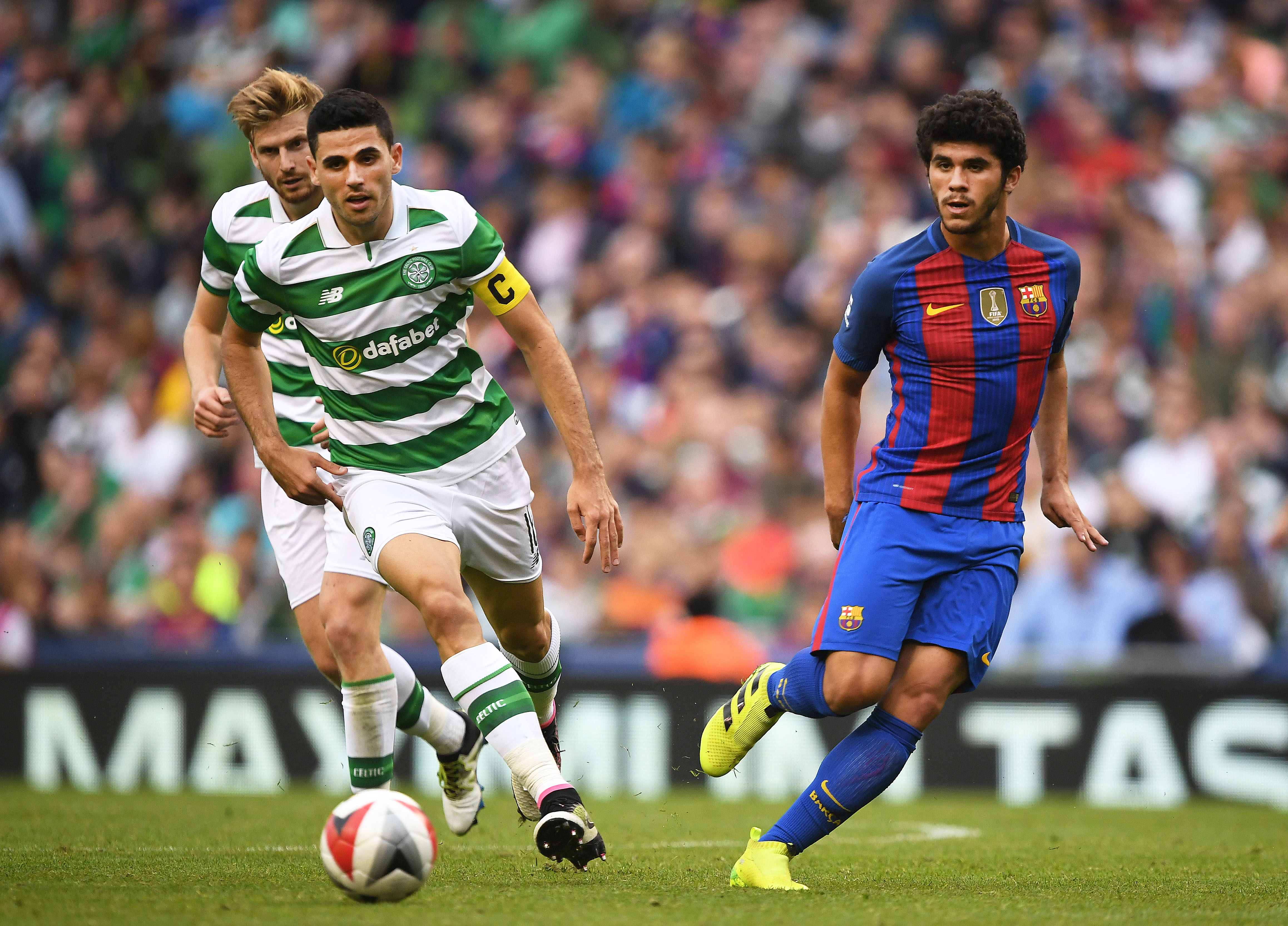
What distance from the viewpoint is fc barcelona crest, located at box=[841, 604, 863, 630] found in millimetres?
5062

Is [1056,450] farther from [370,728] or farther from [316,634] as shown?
[316,634]

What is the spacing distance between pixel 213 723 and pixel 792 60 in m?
7.60

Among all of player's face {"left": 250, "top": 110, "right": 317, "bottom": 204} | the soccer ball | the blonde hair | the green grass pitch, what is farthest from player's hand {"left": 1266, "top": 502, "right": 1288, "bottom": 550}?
the soccer ball

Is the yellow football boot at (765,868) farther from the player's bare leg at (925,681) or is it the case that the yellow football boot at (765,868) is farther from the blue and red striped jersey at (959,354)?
the blue and red striped jersey at (959,354)

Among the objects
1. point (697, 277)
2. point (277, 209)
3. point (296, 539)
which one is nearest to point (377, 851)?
point (296, 539)

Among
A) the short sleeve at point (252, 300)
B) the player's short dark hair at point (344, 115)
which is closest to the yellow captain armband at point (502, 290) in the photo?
the player's short dark hair at point (344, 115)

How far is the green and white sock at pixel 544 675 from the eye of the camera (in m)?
6.29

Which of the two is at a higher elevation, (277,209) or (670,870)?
(277,209)

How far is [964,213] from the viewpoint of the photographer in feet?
16.7

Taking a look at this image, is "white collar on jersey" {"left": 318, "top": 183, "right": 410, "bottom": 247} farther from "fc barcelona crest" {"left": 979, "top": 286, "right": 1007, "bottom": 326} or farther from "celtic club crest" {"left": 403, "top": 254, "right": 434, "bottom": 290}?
"fc barcelona crest" {"left": 979, "top": 286, "right": 1007, "bottom": 326}

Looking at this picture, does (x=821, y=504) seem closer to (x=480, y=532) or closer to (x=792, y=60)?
(x=792, y=60)

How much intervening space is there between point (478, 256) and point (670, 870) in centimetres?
229

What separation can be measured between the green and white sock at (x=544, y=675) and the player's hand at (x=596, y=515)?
93cm

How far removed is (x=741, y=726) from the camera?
542cm
